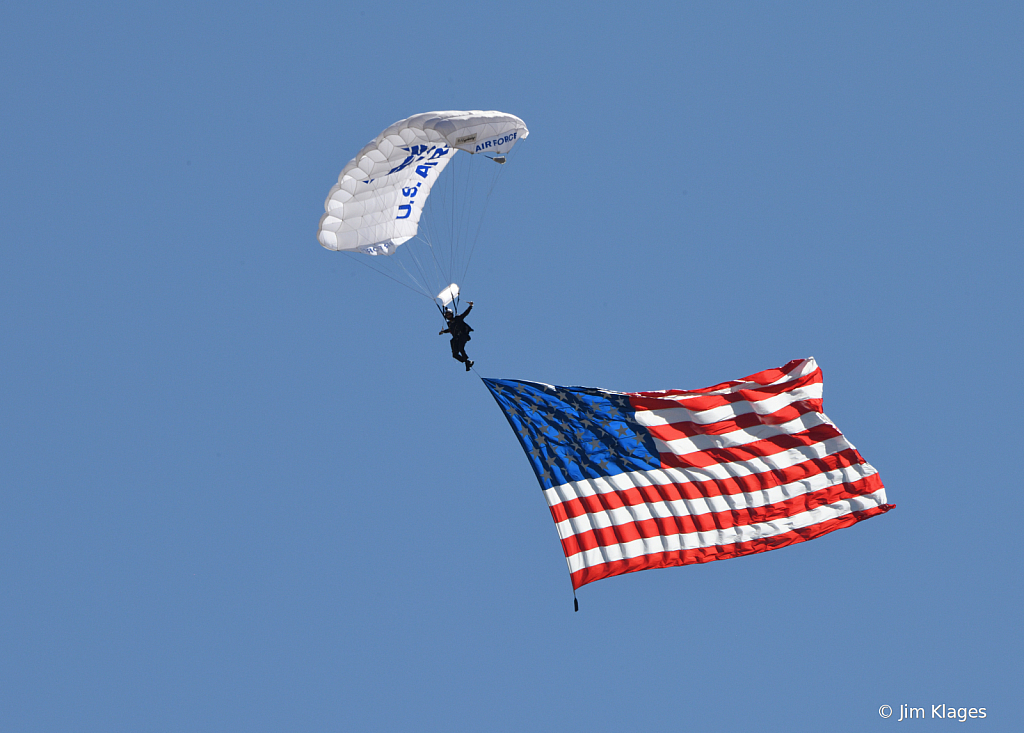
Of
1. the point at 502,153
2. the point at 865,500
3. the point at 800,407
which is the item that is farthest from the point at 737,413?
the point at 502,153

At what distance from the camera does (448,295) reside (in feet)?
87.3

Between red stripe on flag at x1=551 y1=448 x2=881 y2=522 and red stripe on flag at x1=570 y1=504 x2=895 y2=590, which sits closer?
red stripe on flag at x1=570 y1=504 x2=895 y2=590

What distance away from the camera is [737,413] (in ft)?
89.5

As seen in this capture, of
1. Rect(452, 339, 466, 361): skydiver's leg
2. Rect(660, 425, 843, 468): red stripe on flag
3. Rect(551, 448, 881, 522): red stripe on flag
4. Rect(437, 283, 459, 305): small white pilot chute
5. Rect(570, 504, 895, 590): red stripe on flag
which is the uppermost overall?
Rect(437, 283, 459, 305): small white pilot chute

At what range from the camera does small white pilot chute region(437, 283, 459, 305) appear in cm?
2653

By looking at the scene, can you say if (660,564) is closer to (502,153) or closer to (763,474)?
(763,474)

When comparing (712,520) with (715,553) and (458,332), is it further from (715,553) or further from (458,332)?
(458,332)

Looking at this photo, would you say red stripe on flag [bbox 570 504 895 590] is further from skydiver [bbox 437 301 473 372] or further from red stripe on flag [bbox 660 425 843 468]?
skydiver [bbox 437 301 473 372]

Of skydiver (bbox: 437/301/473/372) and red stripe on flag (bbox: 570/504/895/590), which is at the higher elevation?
skydiver (bbox: 437/301/473/372)

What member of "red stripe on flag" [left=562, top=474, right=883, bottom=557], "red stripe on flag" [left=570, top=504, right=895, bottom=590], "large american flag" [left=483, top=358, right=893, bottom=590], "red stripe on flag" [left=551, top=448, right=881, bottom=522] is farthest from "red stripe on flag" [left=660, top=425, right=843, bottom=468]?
"red stripe on flag" [left=570, top=504, right=895, bottom=590]

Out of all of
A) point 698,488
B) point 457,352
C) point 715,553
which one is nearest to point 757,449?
point 698,488

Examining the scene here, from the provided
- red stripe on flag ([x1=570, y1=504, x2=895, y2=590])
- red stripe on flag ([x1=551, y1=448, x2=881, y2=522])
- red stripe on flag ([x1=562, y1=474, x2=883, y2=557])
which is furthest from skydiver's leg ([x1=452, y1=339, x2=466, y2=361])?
red stripe on flag ([x1=570, y1=504, x2=895, y2=590])

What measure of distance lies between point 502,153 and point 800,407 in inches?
289

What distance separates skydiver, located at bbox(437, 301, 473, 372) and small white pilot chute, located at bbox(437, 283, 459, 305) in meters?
0.19
